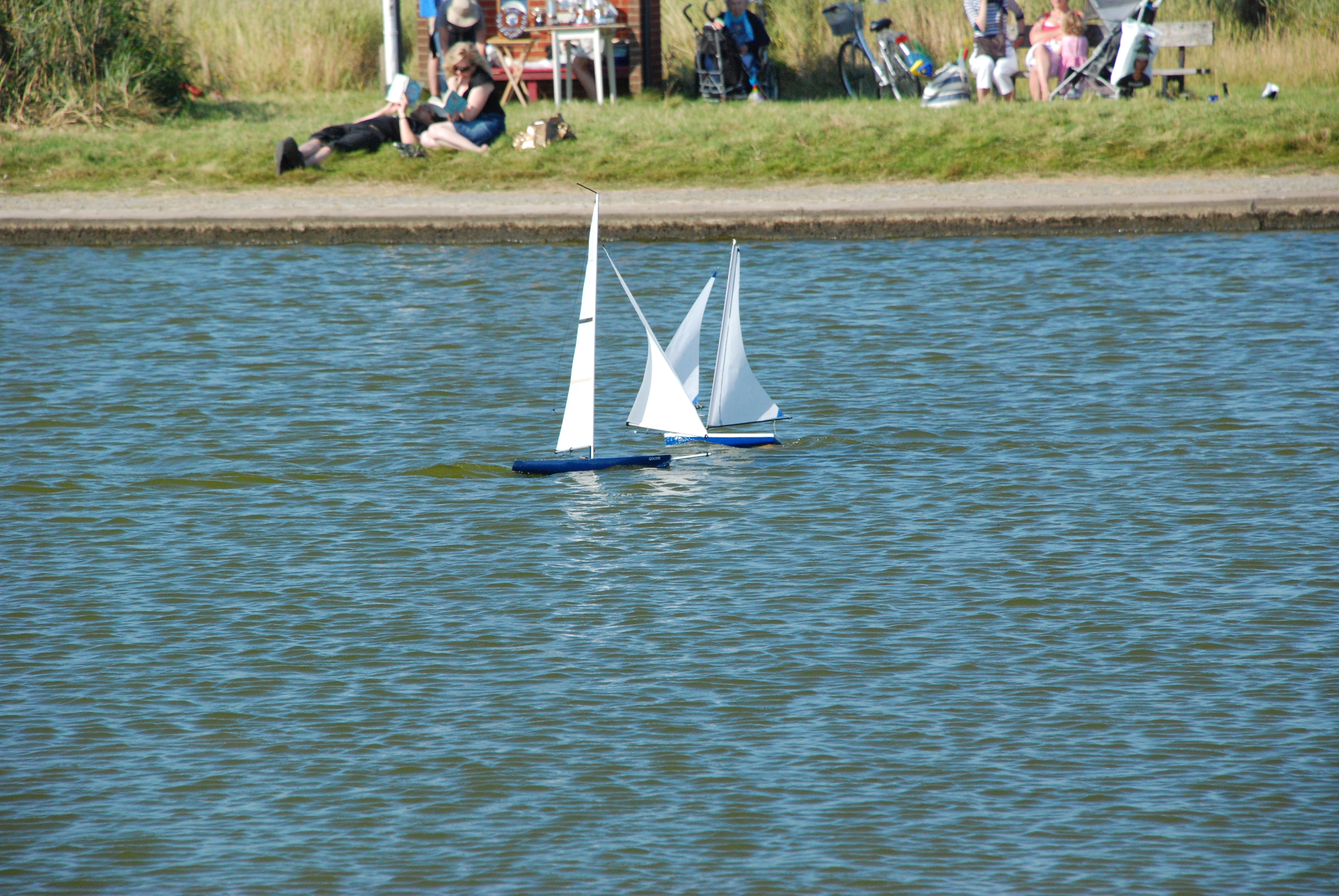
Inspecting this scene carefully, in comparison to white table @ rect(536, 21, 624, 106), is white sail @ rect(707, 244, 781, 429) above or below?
below

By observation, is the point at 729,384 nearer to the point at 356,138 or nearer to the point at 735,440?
the point at 735,440

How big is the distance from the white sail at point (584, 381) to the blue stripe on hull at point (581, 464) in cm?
8

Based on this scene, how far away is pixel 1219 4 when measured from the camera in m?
26.1

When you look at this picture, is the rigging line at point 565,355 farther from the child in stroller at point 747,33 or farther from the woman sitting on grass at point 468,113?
the child in stroller at point 747,33

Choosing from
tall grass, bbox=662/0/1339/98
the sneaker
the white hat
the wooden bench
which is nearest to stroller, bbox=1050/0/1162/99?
the wooden bench

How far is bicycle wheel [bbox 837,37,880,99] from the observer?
24141 millimetres

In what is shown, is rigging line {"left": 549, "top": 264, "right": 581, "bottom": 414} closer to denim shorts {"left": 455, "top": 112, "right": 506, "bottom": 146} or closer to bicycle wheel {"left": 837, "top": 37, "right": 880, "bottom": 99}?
denim shorts {"left": 455, "top": 112, "right": 506, "bottom": 146}

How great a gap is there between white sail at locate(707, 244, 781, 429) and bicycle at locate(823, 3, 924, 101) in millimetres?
12790

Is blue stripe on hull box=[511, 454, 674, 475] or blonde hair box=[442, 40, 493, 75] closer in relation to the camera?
blue stripe on hull box=[511, 454, 674, 475]

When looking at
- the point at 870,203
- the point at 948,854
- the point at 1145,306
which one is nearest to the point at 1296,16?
the point at 870,203

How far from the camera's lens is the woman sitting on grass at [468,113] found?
64.5 ft

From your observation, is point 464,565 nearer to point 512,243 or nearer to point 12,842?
point 12,842

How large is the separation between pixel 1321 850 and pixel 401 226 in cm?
1388

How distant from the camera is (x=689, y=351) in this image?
418 inches
